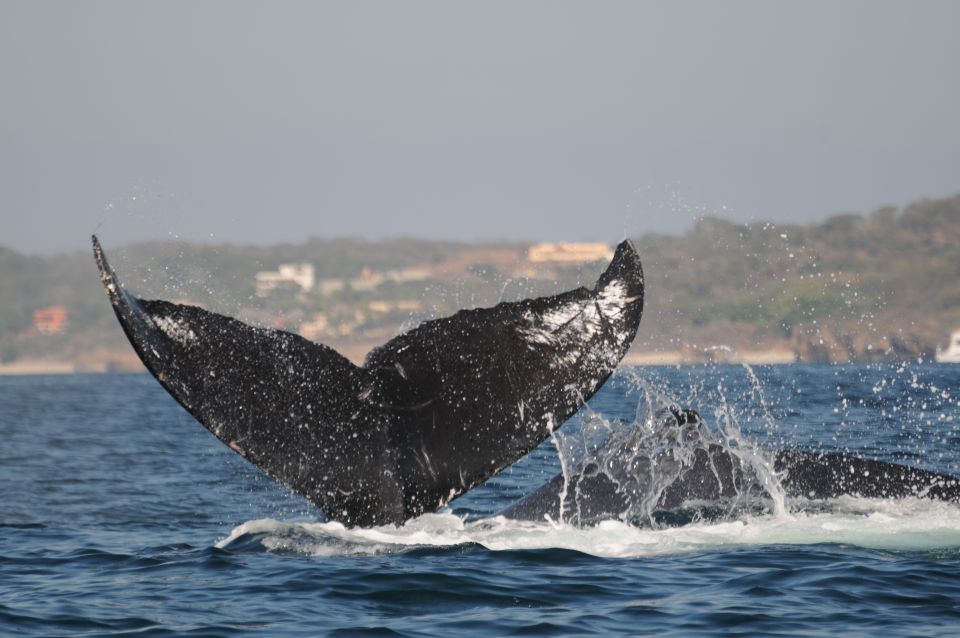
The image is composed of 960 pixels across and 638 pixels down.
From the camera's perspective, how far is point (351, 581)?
746cm

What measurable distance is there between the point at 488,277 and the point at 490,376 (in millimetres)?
74880

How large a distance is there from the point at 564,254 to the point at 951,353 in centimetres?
1948

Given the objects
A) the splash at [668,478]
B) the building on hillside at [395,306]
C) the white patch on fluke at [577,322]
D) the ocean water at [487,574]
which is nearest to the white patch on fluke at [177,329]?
the ocean water at [487,574]

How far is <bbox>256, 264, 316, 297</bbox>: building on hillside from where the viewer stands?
10019 cm

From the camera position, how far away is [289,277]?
111188 millimetres

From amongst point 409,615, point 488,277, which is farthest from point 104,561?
point 488,277

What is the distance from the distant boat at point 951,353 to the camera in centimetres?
6803

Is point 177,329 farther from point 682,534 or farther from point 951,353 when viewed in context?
point 951,353

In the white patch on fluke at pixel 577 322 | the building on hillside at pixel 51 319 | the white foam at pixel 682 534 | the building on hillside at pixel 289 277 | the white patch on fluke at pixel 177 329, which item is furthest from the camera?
the building on hillside at pixel 51 319

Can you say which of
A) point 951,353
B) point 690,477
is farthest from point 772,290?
point 690,477

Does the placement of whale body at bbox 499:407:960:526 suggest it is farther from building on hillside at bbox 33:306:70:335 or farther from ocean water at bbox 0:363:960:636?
building on hillside at bbox 33:306:70:335

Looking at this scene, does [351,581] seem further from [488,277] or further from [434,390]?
[488,277]

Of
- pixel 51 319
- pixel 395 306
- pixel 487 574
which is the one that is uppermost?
pixel 487 574

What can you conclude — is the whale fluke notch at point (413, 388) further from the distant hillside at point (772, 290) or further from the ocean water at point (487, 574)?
the distant hillside at point (772, 290)
